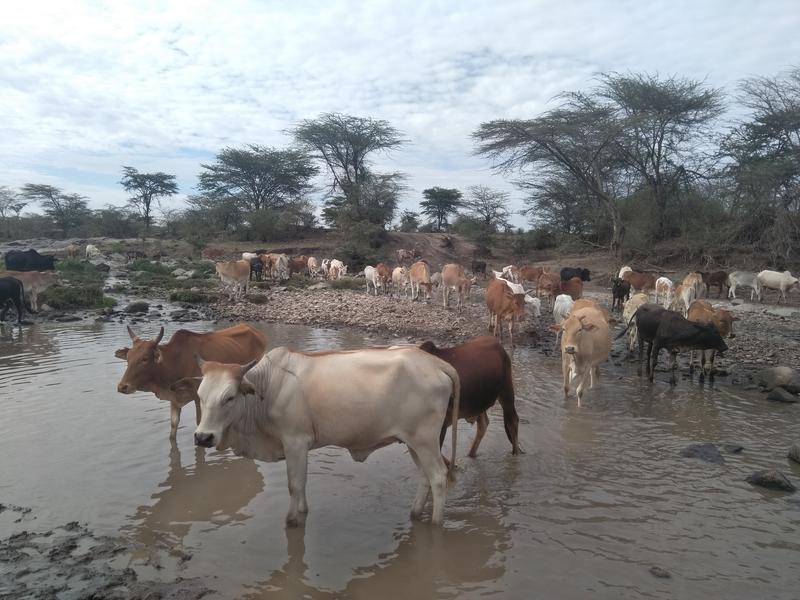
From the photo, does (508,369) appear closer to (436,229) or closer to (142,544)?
(142,544)

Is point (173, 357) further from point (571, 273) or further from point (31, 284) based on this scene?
point (571, 273)

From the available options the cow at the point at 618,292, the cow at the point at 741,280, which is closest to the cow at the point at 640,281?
the cow at the point at 618,292

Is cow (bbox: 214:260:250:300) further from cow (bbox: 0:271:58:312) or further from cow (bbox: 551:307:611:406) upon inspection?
cow (bbox: 551:307:611:406)

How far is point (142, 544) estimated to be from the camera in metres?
4.56

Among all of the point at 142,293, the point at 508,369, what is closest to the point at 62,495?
the point at 508,369

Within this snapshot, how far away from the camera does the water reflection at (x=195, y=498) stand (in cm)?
483

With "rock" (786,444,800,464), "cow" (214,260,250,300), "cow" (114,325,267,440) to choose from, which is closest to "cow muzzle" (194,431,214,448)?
"cow" (114,325,267,440)

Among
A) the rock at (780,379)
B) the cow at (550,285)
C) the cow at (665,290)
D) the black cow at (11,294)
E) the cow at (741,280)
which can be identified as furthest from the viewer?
the cow at (741,280)

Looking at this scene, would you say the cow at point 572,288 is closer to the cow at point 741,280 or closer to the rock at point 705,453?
the cow at point 741,280

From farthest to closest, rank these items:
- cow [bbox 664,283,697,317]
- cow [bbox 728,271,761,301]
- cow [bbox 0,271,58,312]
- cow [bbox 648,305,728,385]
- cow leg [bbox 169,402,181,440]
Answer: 1. cow [bbox 728,271,761,301]
2. cow [bbox 0,271,58,312]
3. cow [bbox 664,283,697,317]
4. cow [bbox 648,305,728,385]
5. cow leg [bbox 169,402,181,440]

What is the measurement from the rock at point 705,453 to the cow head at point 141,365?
6.16 meters

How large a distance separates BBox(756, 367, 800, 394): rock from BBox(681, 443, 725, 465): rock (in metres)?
3.76

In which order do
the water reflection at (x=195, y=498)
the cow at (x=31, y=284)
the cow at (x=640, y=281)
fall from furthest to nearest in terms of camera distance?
Answer: 1. the cow at (x=640, y=281)
2. the cow at (x=31, y=284)
3. the water reflection at (x=195, y=498)

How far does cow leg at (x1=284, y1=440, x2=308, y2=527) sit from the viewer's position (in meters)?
4.60
